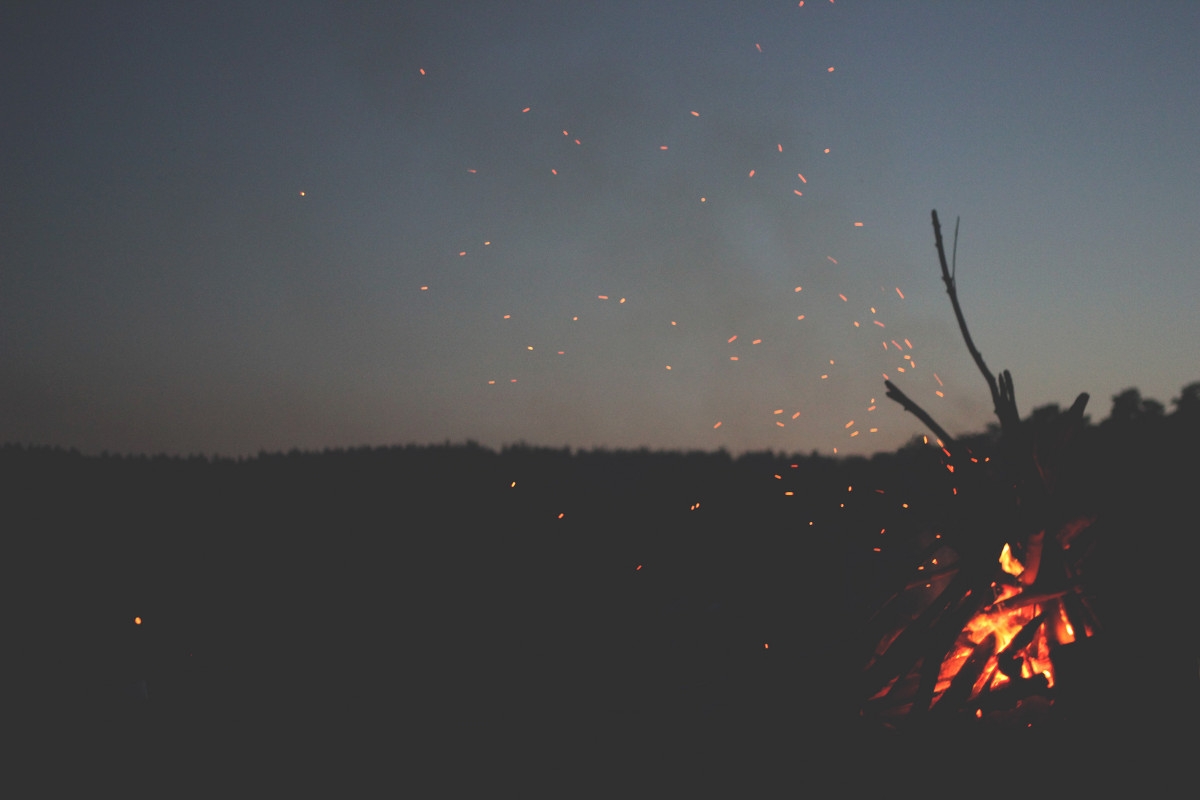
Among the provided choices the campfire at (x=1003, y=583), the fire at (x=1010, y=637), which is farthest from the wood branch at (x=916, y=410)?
the fire at (x=1010, y=637)

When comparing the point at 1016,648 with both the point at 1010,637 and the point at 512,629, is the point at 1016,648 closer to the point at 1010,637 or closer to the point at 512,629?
the point at 1010,637

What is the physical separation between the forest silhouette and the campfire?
0.48 feet

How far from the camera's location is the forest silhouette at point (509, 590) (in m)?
5.07

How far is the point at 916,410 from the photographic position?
536cm

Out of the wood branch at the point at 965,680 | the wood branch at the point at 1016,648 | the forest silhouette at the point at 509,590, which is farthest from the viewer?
the forest silhouette at the point at 509,590

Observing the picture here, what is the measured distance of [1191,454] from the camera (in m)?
4.89

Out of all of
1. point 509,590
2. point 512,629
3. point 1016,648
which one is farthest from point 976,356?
point 509,590

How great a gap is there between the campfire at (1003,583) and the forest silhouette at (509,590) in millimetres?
147

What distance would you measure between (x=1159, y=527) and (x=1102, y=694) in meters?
1.15

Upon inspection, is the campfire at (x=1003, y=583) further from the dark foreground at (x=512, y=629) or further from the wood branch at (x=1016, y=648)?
the dark foreground at (x=512, y=629)

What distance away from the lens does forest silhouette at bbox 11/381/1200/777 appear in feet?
16.6

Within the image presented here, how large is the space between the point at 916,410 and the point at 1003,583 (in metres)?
1.32

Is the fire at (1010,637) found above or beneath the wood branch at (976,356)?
beneath

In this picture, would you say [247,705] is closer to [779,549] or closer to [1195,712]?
[1195,712]
